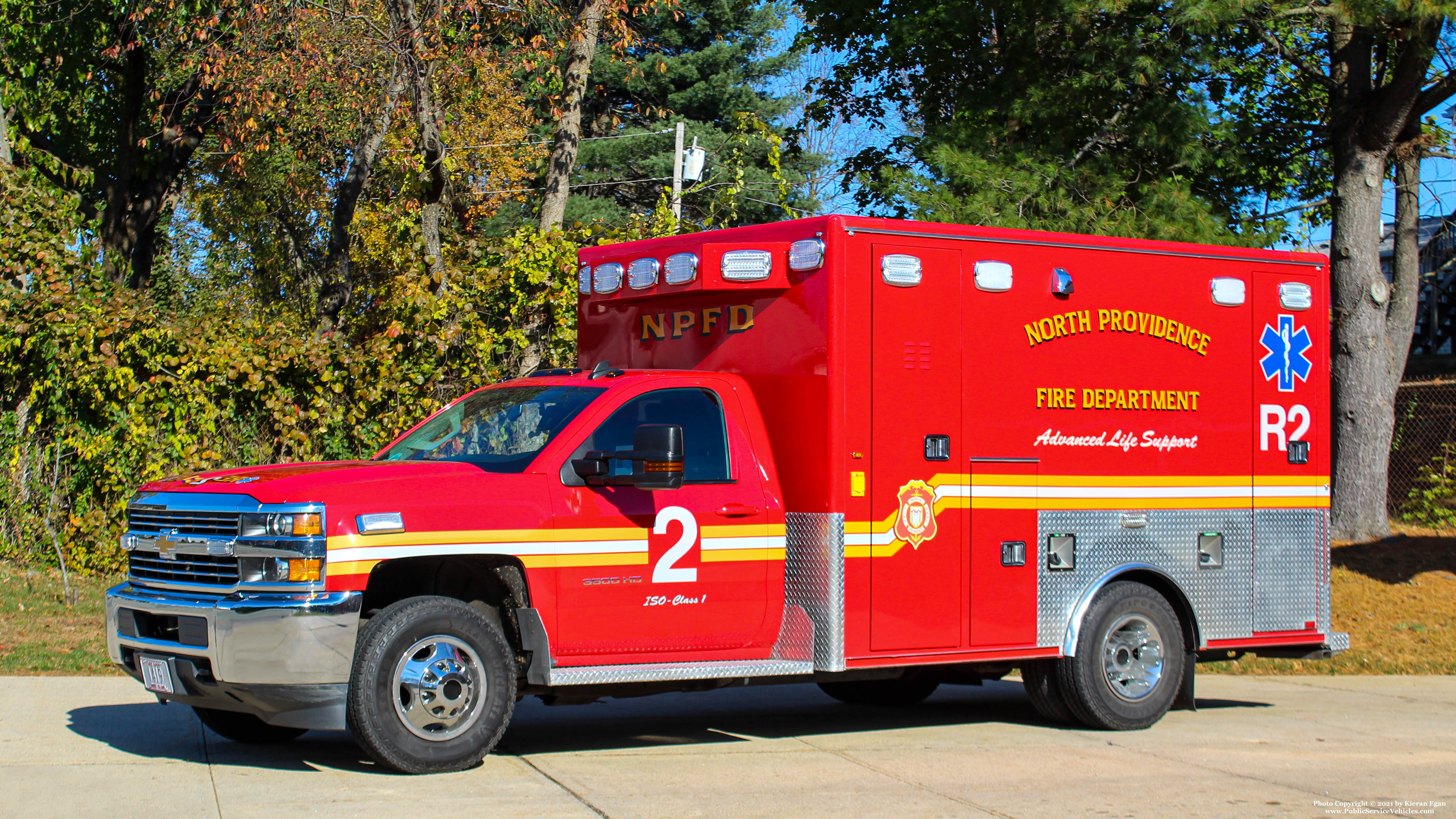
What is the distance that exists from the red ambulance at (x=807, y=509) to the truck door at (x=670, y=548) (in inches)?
0.7

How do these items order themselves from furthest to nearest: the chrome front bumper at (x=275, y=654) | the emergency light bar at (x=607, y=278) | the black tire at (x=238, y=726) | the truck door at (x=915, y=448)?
the emergency light bar at (x=607, y=278), the truck door at (x=915, y=448), the black tire at (x=238, y=726), the chrome front bumper at (x=275, y=654)

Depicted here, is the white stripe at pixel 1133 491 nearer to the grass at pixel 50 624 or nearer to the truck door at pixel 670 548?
the truck door at pixel 670 548

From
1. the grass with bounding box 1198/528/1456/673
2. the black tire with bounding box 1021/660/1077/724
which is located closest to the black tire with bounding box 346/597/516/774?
the black tire with bounding box 1021/660/1077/724

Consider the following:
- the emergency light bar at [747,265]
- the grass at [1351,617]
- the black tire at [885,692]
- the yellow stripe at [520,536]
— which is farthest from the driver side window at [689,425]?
the grass at [1351,617]

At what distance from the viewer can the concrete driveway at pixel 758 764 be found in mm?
6266

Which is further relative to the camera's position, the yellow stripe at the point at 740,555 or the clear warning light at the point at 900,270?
the clear warning light at the point at 900,270

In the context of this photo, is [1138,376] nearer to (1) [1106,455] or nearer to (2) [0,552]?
(1) [1106,455]

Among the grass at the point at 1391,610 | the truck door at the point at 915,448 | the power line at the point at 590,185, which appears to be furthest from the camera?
the power line at the point at 590,185

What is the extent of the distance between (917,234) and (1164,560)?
258cm

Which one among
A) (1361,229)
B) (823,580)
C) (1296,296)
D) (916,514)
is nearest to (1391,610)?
(1361,229)

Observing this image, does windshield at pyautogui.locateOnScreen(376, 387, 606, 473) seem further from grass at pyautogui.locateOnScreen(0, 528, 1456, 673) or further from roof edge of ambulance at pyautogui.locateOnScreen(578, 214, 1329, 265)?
grass at pyautogui.locateOnScreen(0, 528, 1456, 673)

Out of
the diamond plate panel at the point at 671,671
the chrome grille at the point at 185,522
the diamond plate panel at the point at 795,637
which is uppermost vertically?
the chrome grille at the point at 185,522

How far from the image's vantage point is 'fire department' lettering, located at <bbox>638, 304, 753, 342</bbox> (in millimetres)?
7977

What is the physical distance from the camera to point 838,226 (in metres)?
7.54
